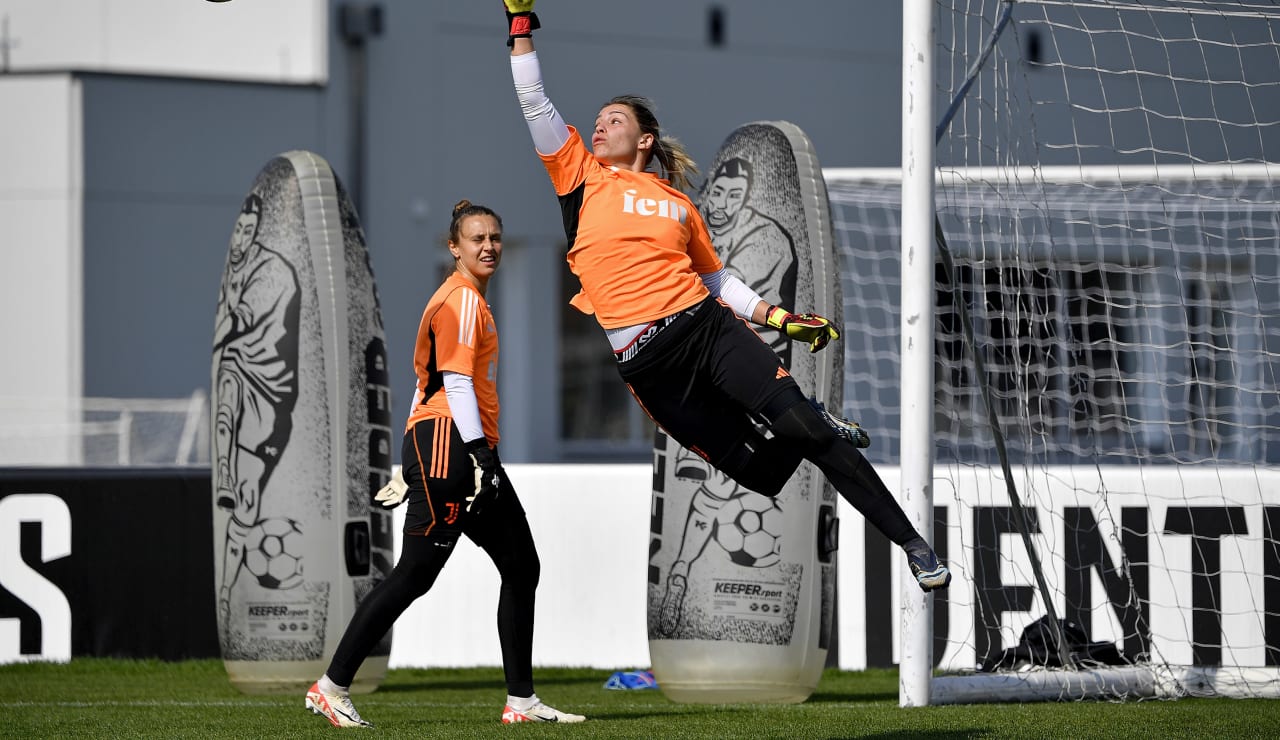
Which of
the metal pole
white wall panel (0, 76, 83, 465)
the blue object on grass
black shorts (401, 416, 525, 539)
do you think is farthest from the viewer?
white wall panel (0, 76, 83, 465)

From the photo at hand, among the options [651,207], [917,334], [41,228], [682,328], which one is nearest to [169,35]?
[41,228]

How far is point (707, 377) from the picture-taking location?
16.3 ft

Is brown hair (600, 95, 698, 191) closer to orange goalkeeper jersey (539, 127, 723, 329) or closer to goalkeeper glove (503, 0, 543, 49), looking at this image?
orange goalkeeper jersey (539, 127, 723, 329)

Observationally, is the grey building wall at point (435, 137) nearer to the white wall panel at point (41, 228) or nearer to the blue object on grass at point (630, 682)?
the white wall panel at point (41, 228)

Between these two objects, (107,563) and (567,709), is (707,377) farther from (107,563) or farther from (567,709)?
(107,563)

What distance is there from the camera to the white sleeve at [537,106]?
5.03 m

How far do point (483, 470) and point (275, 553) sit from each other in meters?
2.23

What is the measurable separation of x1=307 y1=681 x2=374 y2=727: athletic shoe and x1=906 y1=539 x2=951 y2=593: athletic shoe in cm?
221

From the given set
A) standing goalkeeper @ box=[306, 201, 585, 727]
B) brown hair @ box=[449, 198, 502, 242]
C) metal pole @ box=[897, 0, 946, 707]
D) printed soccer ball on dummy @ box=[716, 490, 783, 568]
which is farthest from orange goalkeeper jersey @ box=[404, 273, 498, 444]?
metal pole @ box=[897, 0, 946, 707]

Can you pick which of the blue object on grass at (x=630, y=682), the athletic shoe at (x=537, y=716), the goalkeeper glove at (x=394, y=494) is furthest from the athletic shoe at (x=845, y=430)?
the blue object on grass at (x=630, y=682)

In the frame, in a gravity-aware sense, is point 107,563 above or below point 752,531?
below

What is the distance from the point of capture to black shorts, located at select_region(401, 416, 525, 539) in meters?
5.86

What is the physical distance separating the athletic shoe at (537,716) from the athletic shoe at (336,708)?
19.7 inches

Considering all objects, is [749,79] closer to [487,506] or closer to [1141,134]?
[1141,134]
